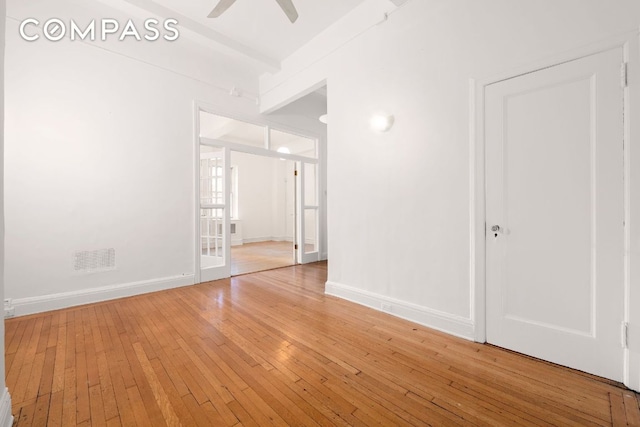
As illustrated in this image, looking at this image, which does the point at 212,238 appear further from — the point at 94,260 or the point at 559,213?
the point at 559,213

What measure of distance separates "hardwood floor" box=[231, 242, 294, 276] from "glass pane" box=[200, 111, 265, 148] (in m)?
2.44

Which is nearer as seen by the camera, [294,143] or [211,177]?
[211,177]

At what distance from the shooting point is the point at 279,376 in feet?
6.05

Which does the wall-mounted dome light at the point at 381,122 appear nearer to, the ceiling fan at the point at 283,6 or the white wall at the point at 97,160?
the ceiling fan at the point at 283,6

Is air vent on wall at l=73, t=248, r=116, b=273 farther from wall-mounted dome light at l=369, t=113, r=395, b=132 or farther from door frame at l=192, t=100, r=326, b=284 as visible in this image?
wall-mounted dome light at l=369, t=113, r=395, b=132

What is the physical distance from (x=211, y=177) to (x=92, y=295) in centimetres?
230

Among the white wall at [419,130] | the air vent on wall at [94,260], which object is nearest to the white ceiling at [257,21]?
the white wall at [419,130]

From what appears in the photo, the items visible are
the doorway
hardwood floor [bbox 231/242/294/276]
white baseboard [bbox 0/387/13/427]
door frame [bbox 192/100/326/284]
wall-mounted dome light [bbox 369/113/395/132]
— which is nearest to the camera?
white baseboard [bbox 0/387/13/427]

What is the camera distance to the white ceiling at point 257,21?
3.27 m

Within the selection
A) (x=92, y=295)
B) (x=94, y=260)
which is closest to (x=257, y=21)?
(x=94, y=260)

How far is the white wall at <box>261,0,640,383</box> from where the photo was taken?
2076 millimetres

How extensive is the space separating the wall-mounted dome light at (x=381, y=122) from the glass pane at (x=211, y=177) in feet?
8.97

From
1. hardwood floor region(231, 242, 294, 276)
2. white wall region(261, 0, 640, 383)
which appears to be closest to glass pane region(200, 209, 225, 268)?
hardwood floor region(231, 242, 294, 276)

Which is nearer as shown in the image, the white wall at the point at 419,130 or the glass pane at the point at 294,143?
the white wall at the point at 419,130
